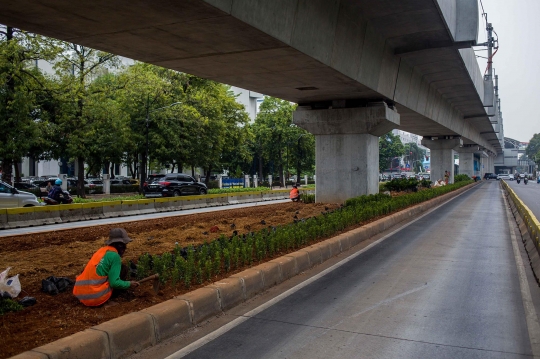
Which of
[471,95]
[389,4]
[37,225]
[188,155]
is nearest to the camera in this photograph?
[389,4]

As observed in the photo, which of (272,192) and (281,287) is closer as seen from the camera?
(281,287)

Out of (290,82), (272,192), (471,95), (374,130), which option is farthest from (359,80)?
(272,192)

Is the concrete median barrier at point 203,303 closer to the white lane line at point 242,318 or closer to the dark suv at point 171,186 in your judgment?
the white lane line at point 242,318

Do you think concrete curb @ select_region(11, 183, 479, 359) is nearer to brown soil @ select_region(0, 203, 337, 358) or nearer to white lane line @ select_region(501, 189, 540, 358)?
brown soil @ select_region(0, 203, 337, 358)

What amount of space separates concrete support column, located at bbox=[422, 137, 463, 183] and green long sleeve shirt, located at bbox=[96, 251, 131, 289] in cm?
4654

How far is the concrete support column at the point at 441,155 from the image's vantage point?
4858cm

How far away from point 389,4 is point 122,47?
290 inches

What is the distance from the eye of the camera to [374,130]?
70.6ft

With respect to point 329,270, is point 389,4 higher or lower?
higher

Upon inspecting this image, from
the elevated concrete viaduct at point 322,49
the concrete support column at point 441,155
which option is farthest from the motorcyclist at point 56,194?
the concrete support column at point 441,155

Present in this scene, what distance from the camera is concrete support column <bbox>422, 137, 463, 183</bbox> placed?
4858 centimetres

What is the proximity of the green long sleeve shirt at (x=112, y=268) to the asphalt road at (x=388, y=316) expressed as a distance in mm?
1004

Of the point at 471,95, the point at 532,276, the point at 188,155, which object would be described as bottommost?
the point at 532,276

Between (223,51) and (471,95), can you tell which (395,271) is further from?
(471,95)
